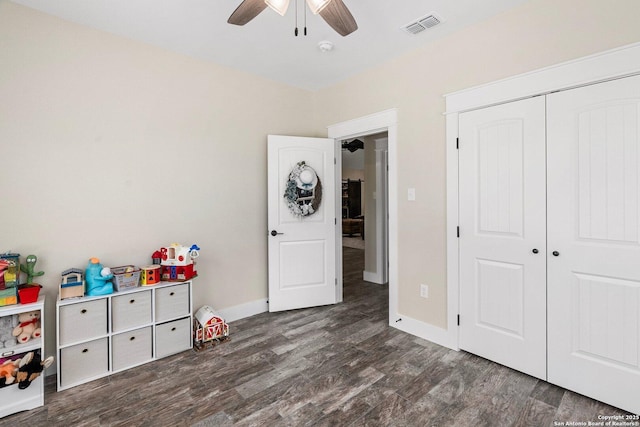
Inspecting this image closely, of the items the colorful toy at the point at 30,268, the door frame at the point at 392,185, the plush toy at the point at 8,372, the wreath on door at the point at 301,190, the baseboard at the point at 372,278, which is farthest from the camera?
the baseboard at the point at 372,278

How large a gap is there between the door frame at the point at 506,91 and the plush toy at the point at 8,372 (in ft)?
9.96

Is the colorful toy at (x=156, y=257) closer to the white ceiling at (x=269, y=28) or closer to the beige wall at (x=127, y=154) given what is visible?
the beige wall at (x=127, y=154)

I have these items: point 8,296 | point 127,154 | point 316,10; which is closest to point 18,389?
point 8,296

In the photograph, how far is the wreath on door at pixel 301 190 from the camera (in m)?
3.47

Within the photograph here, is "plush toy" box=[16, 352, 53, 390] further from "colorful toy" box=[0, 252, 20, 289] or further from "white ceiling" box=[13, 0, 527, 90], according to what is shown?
"white ceiling" box=[13, 0, 527, 90]

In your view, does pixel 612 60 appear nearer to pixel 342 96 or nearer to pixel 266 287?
pixel 342 96

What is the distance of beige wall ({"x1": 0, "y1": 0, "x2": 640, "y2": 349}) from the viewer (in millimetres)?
2170

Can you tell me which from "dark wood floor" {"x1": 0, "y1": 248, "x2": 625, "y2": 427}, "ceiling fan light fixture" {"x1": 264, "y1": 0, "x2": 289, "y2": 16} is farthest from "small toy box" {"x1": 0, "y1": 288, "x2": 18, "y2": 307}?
"ceiling fan light fixture" {"x1": 264, "y1": 0, "x2": 289, "y2": 16}

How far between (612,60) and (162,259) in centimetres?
346

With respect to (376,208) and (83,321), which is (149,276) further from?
(376,208)

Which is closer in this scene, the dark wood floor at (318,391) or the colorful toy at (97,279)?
the dark wood floor at (318,391)

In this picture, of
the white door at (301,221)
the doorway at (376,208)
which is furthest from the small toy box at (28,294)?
the doorway at (376,208)

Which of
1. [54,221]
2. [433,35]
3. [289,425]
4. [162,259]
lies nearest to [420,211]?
[433,35]

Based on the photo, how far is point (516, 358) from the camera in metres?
2.29
